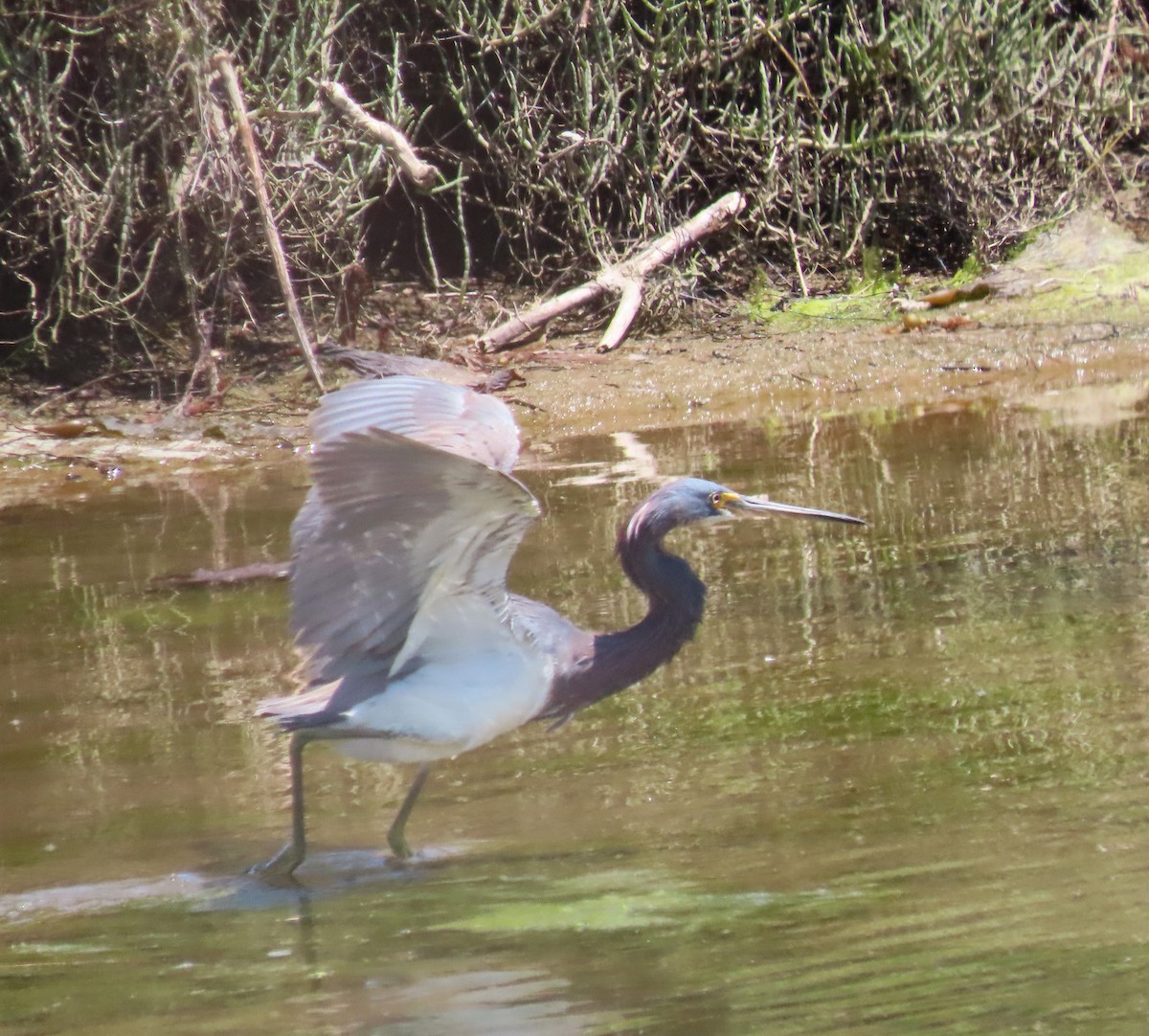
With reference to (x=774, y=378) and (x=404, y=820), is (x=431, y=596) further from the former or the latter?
(x=774, y=378)

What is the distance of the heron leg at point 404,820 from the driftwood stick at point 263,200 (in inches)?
188

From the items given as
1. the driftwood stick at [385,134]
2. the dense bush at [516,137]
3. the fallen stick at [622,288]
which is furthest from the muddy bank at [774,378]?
the driftwood stick at [385,134]

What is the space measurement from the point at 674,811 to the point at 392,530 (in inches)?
32.9

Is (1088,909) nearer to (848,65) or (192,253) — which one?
(192,253)

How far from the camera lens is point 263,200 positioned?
850 cm

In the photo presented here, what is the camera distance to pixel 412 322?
10.1 metres

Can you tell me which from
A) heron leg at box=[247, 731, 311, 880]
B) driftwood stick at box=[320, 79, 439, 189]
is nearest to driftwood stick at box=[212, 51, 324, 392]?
driftwood stick at box=[320, 79, 439, 189]

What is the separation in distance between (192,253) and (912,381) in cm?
406

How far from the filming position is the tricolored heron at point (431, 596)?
3.35 metres

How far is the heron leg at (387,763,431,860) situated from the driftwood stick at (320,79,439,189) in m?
5.19

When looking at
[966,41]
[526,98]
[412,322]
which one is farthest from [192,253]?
[966,41]

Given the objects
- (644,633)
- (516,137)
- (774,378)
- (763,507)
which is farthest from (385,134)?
(644,633)

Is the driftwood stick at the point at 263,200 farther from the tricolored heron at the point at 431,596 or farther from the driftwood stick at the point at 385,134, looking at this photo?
the tricolored heron at the point at 431,596

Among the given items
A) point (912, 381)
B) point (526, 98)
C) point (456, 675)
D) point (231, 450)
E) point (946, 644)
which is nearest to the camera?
point (456, 675)
